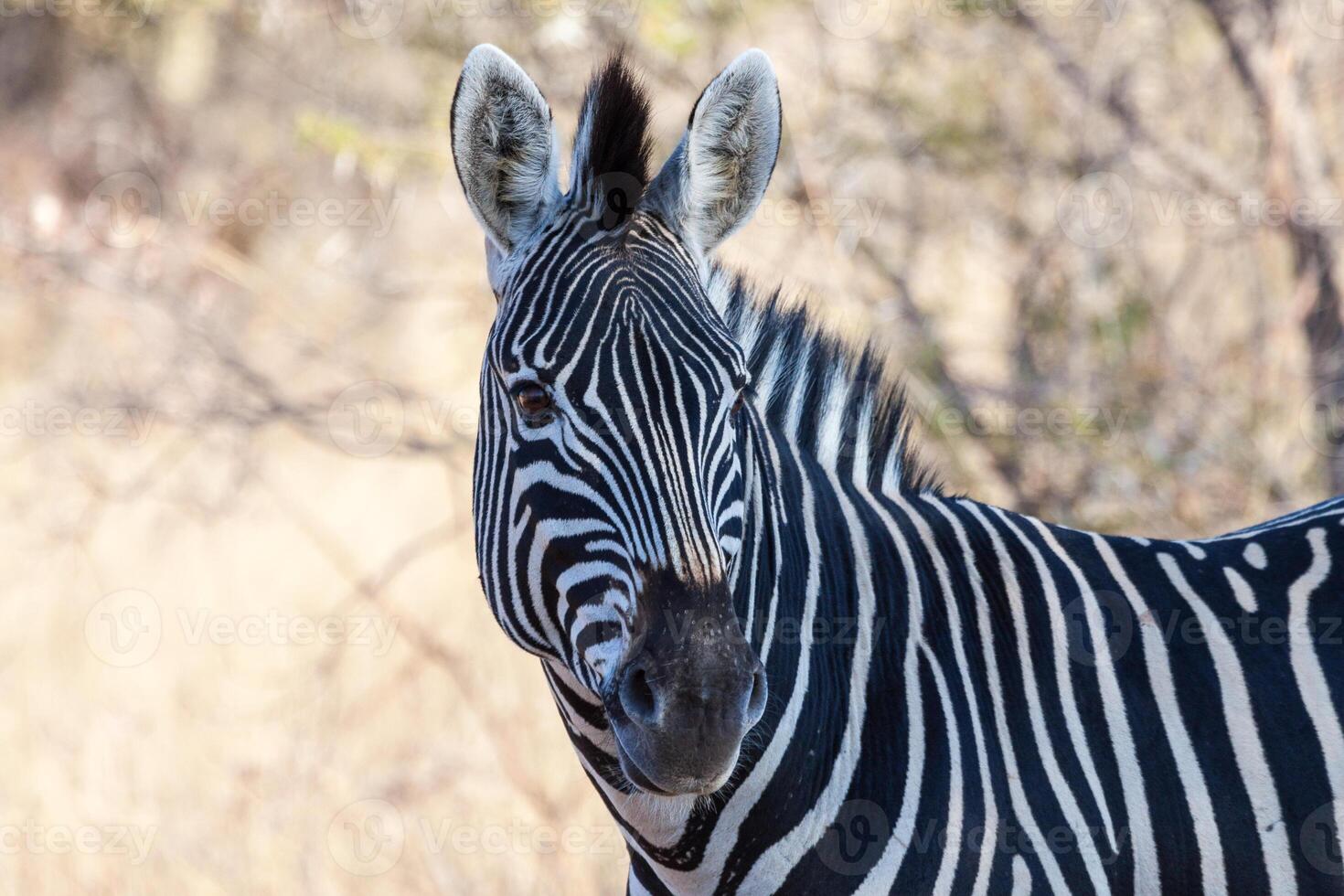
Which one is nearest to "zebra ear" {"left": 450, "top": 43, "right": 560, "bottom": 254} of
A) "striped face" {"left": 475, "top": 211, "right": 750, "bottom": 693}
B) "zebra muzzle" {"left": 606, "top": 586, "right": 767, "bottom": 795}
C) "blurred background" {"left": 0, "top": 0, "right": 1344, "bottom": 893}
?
"striped face" {"left": 475, "top": 211, "right": 750, "bottom": 693}

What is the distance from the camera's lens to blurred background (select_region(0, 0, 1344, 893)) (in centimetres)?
689

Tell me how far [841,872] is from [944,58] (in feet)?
23.2

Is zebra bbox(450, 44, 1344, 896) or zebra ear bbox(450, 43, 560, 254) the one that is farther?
zebra ear bbox(450, 43, 560, 254)

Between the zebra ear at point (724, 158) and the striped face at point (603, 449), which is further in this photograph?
the zebra ear at point (724, 158)

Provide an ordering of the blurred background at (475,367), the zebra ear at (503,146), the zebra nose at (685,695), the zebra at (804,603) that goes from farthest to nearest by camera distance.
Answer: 1. the blurred background at (475,367)
2. the zebra ear at (503,146)
3. the zebra at (804,603)
4. the zebra nose at (685,695)

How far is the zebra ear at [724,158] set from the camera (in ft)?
10.0

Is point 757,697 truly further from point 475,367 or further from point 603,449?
point 475,367

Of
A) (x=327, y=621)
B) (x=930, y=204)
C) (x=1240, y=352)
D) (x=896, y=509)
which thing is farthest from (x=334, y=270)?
(x=1240, y=352)

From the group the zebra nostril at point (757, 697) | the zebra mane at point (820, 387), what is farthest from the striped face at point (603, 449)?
the zebra mane at point (820, 387)

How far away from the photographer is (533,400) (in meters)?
2.69

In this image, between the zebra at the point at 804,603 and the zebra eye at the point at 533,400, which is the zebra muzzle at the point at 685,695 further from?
the zebra eye at the point at 533,400

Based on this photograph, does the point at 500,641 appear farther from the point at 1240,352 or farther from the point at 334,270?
the point at 1240,352

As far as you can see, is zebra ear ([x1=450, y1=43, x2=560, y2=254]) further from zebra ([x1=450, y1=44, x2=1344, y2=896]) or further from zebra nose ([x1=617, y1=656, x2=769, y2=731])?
zebra nose ([x1=617, y1=656, x2=769, y2=731])

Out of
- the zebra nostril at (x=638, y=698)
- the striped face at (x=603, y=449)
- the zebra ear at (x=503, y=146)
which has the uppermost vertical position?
the zebra ear at (x=503, y=146)
